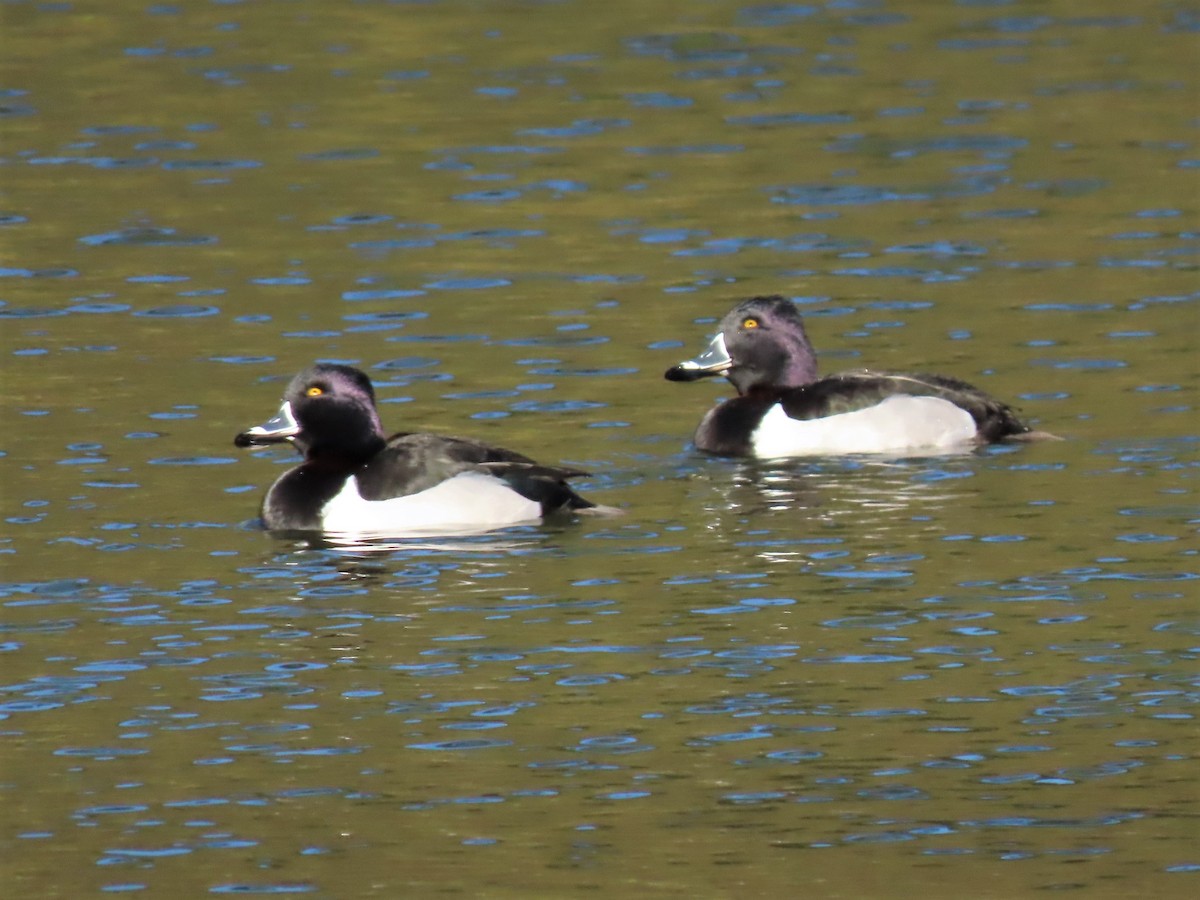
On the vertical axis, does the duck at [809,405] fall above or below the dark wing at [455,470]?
above

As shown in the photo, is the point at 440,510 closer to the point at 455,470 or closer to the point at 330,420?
the point at 455,470

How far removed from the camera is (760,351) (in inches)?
693

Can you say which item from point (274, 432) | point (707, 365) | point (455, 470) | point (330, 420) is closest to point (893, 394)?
point (707, 365)

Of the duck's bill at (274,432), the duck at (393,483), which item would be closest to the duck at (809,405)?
the duck at (393,483)

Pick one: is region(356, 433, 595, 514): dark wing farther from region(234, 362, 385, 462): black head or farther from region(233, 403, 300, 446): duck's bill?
region(233, 403, 300, 446): duck's bill

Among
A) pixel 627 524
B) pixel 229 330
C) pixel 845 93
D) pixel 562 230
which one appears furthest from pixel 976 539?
pixel 845 93

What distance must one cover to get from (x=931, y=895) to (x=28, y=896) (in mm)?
3061

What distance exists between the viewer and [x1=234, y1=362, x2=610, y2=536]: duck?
48.9 ft

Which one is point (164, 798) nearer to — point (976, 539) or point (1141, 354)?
point (976, 539)

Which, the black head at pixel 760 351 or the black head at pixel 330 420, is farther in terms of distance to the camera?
the black head at pixel 760 351

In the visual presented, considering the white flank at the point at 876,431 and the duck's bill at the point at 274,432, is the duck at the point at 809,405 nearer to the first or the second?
the white flank at the point at 876,431

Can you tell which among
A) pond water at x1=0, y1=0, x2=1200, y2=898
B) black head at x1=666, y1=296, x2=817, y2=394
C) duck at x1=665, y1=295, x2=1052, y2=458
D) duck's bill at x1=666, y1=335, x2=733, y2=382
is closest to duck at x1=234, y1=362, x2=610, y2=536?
pond water at x1=0, y1=0, x2=1200, y2=898

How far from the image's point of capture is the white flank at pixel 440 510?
14.9 meters

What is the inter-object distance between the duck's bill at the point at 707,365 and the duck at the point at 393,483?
7.92ft
